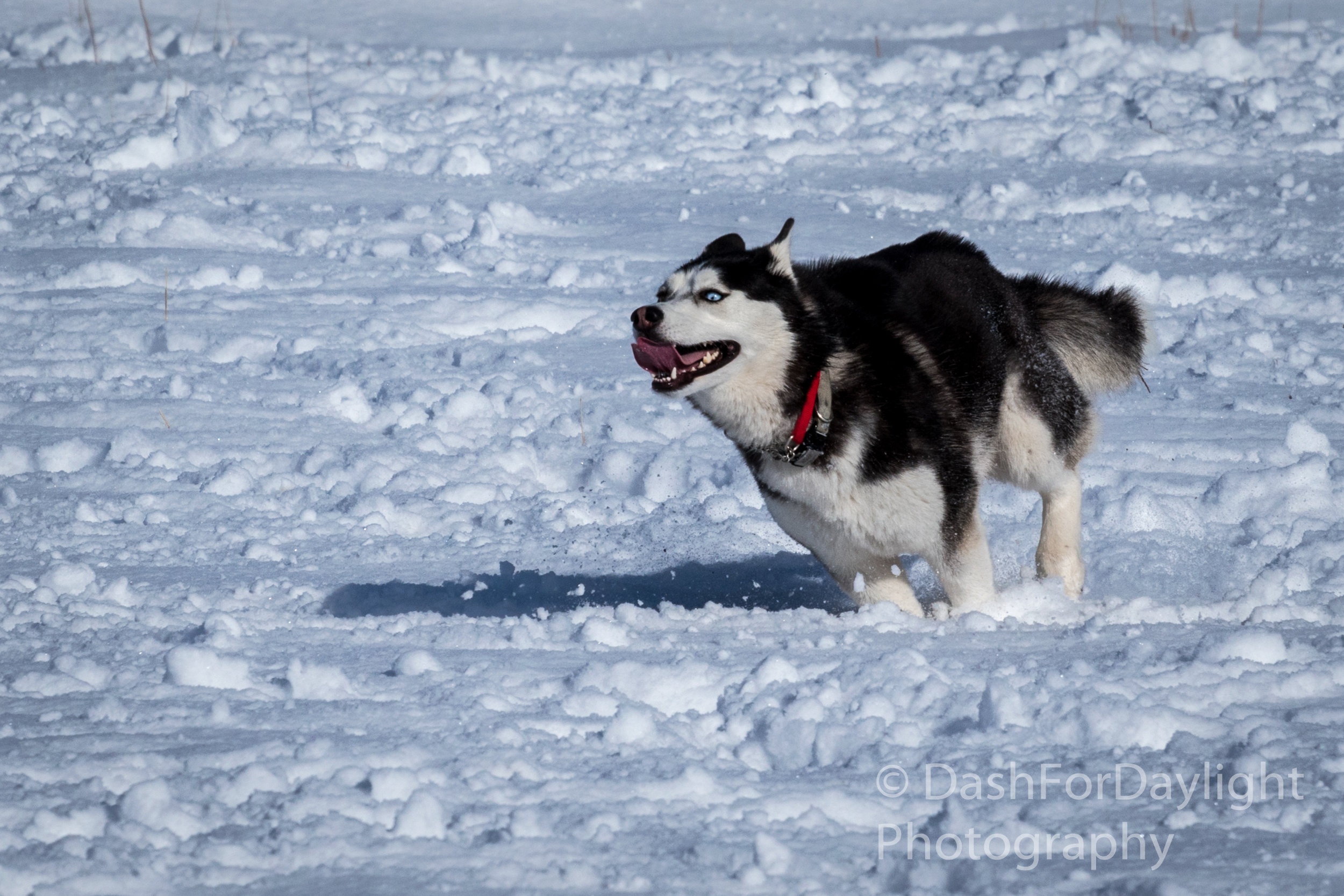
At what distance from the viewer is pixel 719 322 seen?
318 cm

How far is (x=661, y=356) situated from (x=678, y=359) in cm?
5

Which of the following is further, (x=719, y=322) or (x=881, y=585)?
(x=881, y=585)

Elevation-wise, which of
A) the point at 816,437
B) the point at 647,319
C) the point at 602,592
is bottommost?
the point at 602,592

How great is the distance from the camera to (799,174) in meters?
8.10

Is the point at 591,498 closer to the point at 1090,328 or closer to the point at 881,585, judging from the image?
the point at 881,585

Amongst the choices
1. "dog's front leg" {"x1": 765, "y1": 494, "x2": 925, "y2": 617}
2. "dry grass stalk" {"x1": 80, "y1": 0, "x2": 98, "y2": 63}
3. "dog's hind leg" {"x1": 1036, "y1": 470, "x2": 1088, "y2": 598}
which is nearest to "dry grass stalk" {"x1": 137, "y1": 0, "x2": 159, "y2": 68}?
"dry grass stalk" {"x1": 80, "y1": 0, "x2": 98, "y2": 63}

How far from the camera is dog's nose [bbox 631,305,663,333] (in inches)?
123

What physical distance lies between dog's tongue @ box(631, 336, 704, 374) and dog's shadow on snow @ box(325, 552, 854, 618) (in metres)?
1.04

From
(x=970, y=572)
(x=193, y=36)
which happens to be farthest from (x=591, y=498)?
(x=193, y=36)

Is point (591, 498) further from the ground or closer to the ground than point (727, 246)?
closer to the ground

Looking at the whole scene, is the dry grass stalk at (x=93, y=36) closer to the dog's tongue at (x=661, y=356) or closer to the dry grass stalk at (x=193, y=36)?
the dry grass stalk at (x=193, y=36)

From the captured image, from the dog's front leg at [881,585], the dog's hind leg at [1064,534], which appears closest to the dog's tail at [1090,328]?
the dog's hind leg at [1064,534]

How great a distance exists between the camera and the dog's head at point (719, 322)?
3152 mm

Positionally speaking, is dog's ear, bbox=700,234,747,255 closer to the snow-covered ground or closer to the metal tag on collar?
the metal tag on collar
